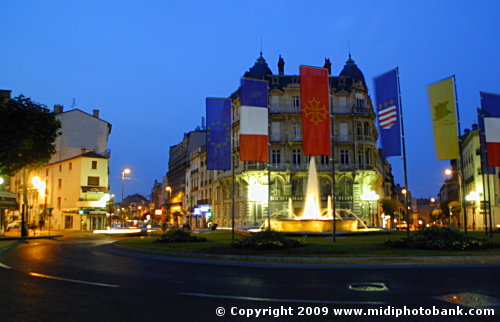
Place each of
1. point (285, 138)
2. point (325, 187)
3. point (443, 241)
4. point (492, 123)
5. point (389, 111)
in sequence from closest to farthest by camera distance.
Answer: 1. point (443, 241)
2. point (389, 111)
3. point (492, 123)
4. point (325, 187)
5. point (285, 138)

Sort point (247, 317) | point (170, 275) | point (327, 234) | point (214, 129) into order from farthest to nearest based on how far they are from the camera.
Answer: point (327, 234)
point (214, 129)
point (170, 275)
point (247, 317)

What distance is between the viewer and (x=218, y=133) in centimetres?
2695

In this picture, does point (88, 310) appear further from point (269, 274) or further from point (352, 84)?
point (352, 84)

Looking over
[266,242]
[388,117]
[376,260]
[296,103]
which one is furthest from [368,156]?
[376,260]

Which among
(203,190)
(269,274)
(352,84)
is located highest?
(352,84)

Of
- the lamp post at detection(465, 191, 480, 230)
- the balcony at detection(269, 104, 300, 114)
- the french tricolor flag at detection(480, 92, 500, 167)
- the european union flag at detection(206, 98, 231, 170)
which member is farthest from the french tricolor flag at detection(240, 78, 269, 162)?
the lamp post at detection(465, 191, 480, 230)

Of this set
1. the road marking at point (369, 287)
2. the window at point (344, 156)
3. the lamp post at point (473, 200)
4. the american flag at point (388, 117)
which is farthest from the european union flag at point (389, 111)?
the lamp post at point (473, 200)

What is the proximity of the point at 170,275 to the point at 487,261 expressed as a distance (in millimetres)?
11020

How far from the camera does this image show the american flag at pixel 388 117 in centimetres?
2395

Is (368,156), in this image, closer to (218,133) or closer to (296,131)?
(296,131)

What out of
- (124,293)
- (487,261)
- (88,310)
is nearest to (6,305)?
(88,310)

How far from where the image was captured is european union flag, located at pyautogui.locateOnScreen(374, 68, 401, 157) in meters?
Answer: 23.9

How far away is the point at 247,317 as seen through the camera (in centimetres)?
770

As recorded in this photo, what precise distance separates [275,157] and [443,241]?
41514 mm
